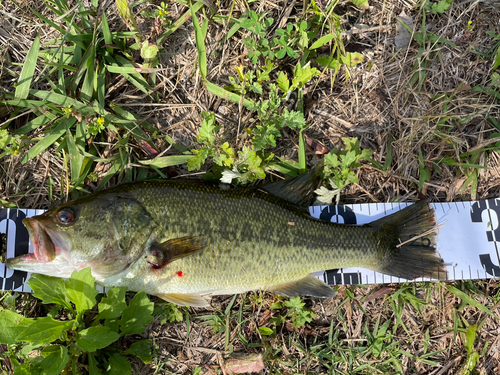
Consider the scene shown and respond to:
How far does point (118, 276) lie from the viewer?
130 inches

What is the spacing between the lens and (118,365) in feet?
11.6

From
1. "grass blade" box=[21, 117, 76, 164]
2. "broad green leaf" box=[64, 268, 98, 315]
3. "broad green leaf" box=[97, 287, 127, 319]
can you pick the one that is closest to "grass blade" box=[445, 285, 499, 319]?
"broad green leaf" box=[97, 287, 127, 319]

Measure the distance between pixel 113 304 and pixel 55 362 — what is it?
2.23ft

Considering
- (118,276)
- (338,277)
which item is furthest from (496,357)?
(118,276)

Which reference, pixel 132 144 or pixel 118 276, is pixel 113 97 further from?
pixel 118 276

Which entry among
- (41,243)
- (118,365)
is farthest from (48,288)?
(118,365)

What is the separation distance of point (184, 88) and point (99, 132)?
3.41ft

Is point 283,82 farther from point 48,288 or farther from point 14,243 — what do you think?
point 14,243

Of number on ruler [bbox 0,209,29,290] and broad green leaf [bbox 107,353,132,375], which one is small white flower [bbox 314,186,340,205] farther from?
number on ruler [bbox 0,209,29,290]

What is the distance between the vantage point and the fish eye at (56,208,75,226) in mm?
3174

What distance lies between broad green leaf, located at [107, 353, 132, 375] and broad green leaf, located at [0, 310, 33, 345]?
2.82 ft

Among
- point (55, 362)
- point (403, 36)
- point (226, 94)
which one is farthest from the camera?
point (403, 36)

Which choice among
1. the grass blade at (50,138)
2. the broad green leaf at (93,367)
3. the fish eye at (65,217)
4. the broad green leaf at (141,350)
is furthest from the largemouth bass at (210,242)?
the grass blade at (50,138)

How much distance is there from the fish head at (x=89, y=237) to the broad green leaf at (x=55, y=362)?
715 mm
